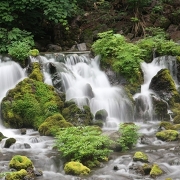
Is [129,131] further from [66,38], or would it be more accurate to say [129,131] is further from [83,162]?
[66,38]

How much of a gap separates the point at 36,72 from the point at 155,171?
8156mm

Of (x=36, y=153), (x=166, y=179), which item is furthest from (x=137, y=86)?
(x=166, y=179)

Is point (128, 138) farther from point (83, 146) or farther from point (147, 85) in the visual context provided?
point (147, 85)

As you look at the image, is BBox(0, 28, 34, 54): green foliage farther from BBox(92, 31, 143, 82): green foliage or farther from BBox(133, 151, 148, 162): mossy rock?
BBox(133, 151, 148, 162): mossy rock

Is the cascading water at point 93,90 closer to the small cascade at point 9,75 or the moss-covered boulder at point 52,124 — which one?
the moss-covered boulder at point 52,124

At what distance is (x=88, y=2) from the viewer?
88.5 feet

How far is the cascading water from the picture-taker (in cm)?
1447

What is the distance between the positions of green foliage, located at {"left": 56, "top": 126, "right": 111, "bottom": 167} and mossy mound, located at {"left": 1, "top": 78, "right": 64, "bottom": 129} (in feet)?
11.1

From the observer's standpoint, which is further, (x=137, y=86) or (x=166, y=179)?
(x=137, y=86)

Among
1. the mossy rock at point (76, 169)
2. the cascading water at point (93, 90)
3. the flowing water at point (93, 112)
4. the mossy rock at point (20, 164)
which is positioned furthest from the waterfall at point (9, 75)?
the mossy rock at point (76, 169)

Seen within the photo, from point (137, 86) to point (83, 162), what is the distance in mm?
7519

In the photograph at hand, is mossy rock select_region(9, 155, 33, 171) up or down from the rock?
down

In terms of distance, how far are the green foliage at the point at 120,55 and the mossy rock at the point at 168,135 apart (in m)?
4.90

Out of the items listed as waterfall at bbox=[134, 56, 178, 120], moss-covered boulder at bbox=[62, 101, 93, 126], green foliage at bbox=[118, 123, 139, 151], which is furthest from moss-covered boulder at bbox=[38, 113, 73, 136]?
waterfall at bbox=[134, 56, 178, 120]
